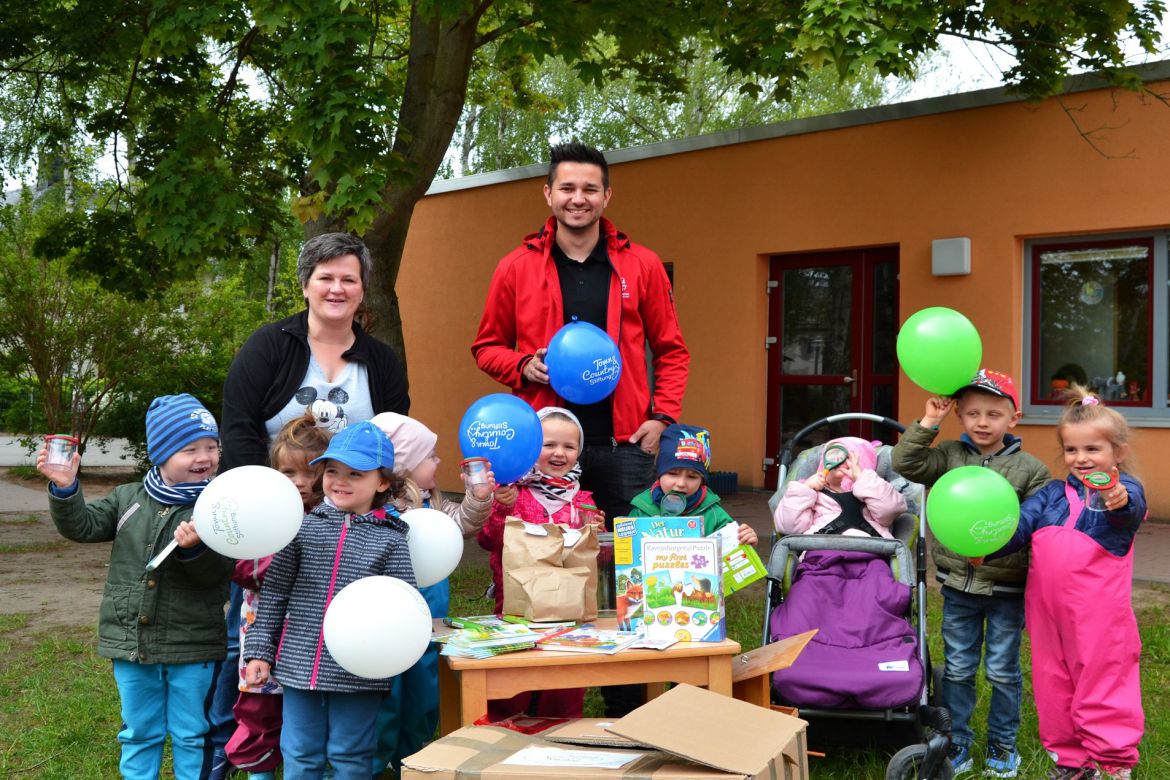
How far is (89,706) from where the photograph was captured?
448cm

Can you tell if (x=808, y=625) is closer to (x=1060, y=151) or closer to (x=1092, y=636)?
(x=1092, y=636)

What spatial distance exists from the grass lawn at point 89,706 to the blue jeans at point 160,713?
63cm

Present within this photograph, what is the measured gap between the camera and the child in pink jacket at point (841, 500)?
408 cm

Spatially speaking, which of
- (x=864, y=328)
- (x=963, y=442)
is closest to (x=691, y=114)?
(x=864, y=328)

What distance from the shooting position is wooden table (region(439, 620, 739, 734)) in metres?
3.06

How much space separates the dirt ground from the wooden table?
12.7 feet

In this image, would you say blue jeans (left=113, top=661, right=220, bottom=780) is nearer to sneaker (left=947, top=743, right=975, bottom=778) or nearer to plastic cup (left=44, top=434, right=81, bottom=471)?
plastic cup (left=44, top=434, right=81, bottom=471)

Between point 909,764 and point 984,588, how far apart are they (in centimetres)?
76

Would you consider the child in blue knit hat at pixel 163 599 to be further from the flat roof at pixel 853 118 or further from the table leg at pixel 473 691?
the flat roof at pixel 853 118

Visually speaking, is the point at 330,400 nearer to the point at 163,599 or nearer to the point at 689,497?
the point at 163,599

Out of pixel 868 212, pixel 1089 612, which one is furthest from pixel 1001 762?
pixel 868 212

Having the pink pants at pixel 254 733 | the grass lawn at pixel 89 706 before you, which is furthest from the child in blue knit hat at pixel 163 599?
the grass lawn at pixel 89 706

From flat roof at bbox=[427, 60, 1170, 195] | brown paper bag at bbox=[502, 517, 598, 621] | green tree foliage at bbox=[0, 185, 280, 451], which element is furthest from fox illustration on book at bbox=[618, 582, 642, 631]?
green tree foliage at bbox=[0, 185, 280, 451]

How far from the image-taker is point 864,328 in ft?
33.8
